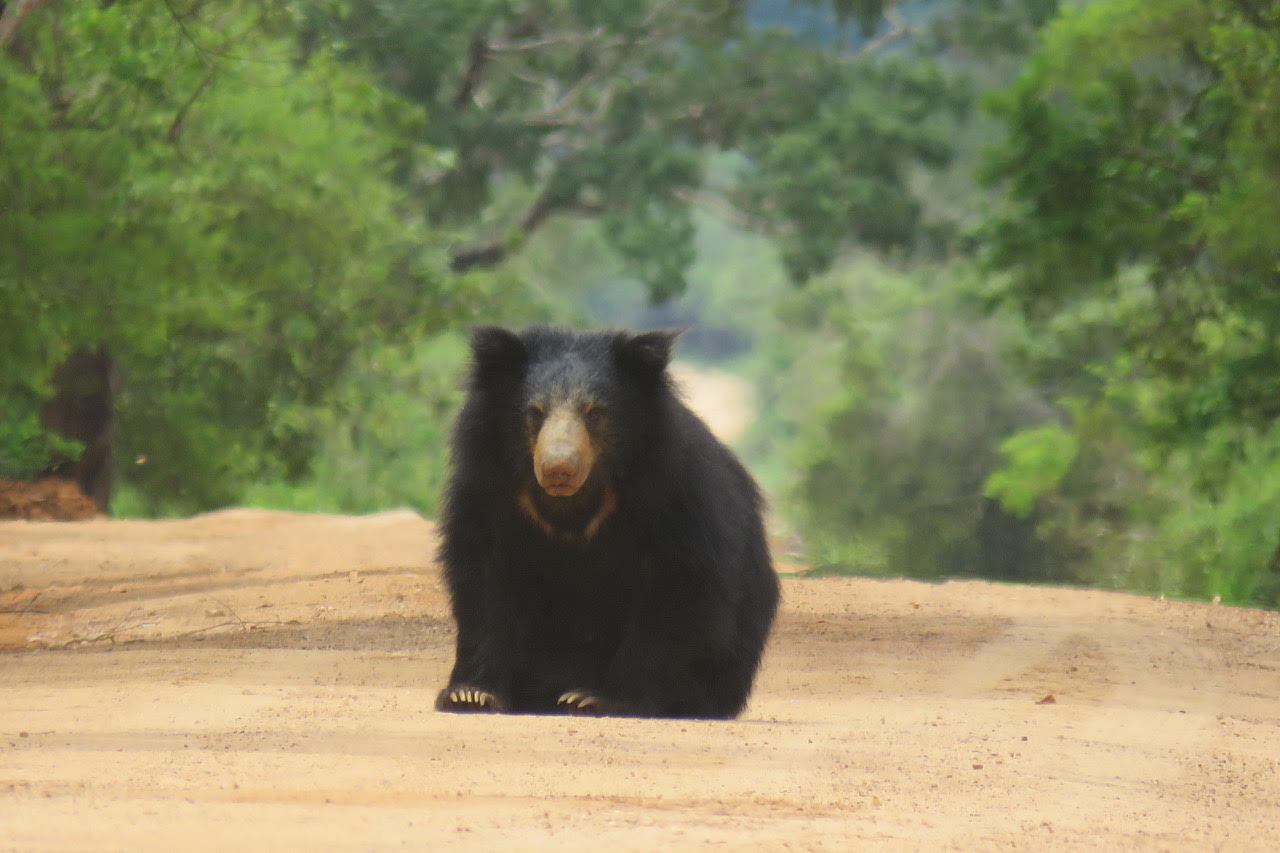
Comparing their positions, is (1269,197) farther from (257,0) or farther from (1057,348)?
(1057,348)

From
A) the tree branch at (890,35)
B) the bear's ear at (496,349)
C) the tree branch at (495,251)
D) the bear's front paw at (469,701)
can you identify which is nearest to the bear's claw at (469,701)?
the bear's front paw at (469,701)

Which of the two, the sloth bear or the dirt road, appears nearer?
the dirt road

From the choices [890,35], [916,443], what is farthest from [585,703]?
[890,35]

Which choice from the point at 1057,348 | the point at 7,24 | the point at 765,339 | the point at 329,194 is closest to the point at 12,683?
the point at 7,24

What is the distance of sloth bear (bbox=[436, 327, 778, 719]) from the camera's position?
5637 mm

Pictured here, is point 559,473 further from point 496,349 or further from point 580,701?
point 580,701

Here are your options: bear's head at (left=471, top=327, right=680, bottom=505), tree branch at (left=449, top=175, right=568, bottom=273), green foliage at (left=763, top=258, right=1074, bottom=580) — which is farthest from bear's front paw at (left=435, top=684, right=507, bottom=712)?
tree branch at (left=449, top=175, right=568, bottom=273)

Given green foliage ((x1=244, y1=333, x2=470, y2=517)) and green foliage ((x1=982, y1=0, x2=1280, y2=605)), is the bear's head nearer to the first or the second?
green foliage ((x1=982, y1=0, x2=1280, y2=605))

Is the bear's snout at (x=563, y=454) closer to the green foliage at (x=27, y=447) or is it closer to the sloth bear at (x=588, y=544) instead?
the sloth bear at (x=588, y=544)

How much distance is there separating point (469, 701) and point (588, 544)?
0.62m

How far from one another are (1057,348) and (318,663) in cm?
1712

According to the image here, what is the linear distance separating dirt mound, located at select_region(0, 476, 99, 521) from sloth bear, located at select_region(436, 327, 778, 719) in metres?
9.68

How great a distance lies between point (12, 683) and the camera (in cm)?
657

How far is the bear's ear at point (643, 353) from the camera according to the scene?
5703 millimetres
